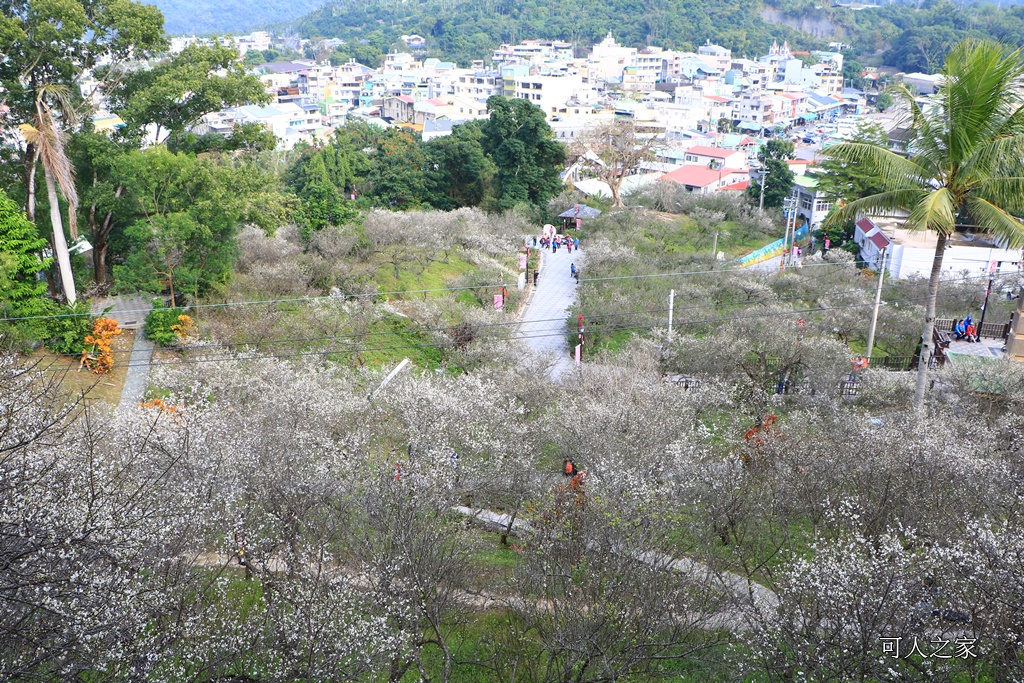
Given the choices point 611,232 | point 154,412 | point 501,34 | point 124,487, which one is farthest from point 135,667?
point 501,34

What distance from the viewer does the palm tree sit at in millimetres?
16391

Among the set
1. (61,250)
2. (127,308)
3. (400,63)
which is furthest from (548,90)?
(61,250)

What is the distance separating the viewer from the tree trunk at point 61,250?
679 inches

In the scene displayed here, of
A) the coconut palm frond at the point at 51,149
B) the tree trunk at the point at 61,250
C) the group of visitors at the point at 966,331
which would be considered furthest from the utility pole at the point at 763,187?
the coconut palm frond at the point at 51,149

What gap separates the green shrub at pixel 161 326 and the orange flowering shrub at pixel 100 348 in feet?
3.82

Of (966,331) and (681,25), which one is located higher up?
(681,25)

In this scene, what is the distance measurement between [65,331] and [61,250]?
189cm

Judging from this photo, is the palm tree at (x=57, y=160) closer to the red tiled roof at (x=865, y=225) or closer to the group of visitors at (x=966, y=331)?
the group of visitors at (x=966, y=331)

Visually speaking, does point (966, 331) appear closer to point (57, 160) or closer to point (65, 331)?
point (65, 331)

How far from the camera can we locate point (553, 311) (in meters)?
26.2

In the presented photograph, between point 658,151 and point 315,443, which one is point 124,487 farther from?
point 658,151

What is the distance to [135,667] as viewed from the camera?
7246 mm

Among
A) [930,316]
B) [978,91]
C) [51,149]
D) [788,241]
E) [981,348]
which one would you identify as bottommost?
[788,241]

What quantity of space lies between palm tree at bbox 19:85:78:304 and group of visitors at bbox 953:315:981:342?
21.6 metres
